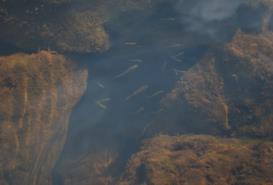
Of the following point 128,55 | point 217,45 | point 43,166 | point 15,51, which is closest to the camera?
point 15,51

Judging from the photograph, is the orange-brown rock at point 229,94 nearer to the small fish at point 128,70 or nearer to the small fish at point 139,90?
the small fish at point 139,90

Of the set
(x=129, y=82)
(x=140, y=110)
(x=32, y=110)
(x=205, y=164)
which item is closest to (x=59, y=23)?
(x=32, y=110)

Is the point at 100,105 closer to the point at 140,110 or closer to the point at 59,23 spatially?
the point at 140,110

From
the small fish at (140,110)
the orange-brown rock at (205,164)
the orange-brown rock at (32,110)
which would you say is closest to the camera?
the orange-brown rock at (205,164)

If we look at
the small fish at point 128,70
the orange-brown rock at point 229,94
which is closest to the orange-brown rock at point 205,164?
the orange-brown rock at point 229,94

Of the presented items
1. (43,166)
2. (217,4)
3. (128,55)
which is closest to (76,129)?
(43,166)

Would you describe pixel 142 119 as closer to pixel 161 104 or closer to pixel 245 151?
pixel 161 104
